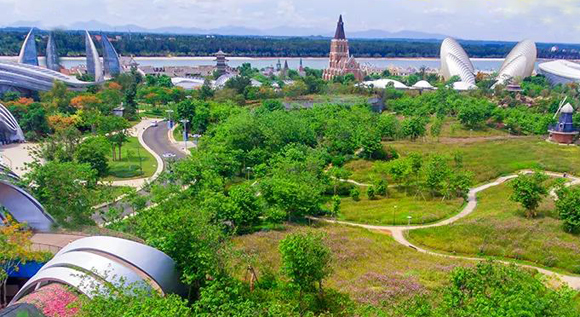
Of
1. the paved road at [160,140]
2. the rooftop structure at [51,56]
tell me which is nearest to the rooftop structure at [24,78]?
the rooftop structure at [51,56]

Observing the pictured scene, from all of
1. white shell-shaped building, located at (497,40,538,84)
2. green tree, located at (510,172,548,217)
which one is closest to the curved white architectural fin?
green tree, located at (510,172,548,217)

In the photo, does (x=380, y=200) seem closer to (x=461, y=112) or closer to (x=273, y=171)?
(x=273, y=171)

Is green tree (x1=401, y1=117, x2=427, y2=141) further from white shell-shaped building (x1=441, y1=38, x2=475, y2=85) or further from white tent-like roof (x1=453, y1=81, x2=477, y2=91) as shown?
white shell-shaped building (x1=441, y1=38, x2=475, y2=85)

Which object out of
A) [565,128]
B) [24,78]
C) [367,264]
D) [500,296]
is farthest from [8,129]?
[565,128]

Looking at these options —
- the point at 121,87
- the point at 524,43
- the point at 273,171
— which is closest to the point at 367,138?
the point at 273,171

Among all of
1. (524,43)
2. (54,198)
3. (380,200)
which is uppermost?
(524,43)

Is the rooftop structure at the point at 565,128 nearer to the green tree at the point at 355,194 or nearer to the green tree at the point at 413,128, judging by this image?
the green tree at the point at 413,128

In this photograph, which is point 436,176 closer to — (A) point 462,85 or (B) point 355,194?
(B) point 355,194
